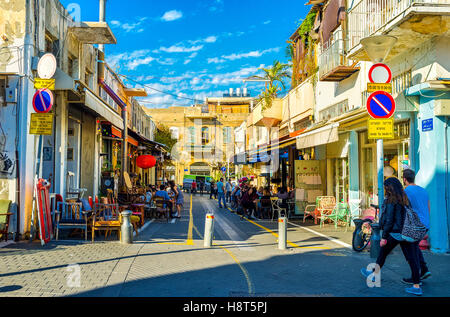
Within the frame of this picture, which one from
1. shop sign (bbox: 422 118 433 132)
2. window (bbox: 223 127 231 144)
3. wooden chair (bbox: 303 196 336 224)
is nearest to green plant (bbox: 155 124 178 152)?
window (bbox: 223 127 231 144)

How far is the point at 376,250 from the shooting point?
8008mm

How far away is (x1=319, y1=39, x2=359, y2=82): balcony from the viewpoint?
14126mm

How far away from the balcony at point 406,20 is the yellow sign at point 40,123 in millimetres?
8149

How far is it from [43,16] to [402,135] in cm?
1017

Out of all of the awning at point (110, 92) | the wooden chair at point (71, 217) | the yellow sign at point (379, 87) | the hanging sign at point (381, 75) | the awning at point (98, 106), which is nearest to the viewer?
the yellow sign at point (379, 87)

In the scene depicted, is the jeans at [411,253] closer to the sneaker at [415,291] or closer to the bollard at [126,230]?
the sneaker at [415,291]

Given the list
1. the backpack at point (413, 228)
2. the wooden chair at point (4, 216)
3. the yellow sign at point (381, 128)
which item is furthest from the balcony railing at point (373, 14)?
the wooden chair at point (4, 216)

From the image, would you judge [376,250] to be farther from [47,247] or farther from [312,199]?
[312,199]

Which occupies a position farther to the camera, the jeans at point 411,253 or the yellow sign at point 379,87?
the yellow sign at point 379,87

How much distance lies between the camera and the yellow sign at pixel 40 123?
29.4ft

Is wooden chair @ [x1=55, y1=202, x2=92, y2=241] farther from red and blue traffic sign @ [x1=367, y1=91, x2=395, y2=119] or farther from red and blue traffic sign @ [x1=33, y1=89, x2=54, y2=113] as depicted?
red and blue traffic sign @ [x1=367, y1=91, x2=395, y2=119]

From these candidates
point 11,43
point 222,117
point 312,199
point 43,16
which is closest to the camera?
point 11,43

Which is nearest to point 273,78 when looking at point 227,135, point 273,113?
point 273,113

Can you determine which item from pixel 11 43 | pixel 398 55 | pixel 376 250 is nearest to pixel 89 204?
pixel 11 43
